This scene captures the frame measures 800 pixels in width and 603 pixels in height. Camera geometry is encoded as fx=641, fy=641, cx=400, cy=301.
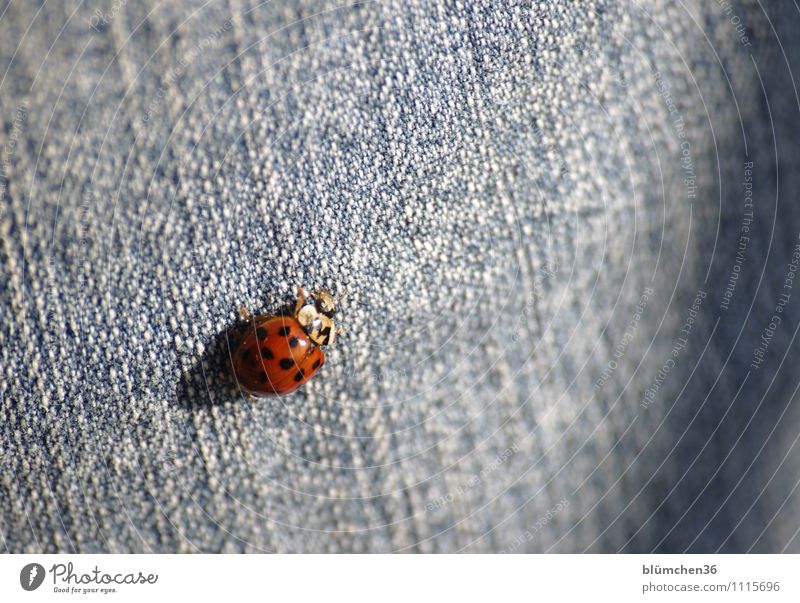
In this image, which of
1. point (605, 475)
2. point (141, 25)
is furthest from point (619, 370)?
point (141, 25)

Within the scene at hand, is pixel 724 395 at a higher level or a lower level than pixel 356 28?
lower

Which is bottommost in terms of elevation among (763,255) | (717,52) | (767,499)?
(767,499)

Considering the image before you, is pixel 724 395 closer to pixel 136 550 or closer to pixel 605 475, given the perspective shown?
pixel 605 475

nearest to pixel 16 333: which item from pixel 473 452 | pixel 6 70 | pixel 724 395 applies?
pixel 6 70

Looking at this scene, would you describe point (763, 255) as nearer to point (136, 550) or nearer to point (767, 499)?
point (767, 499)
